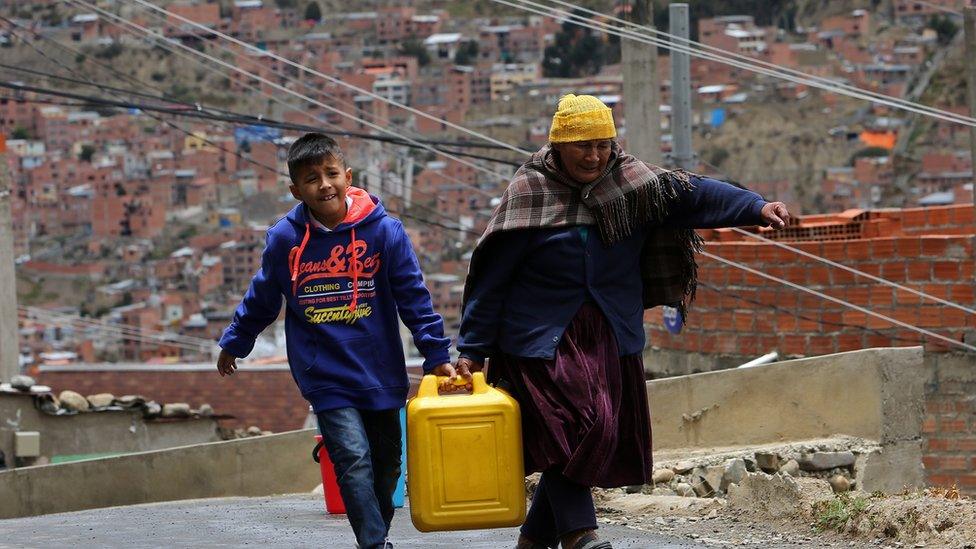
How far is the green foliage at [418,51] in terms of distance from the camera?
153 m

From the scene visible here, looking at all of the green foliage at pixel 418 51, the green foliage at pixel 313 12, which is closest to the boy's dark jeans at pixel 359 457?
the green foliage at pixel 418 51

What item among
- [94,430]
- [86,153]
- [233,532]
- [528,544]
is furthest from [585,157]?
[86,153]

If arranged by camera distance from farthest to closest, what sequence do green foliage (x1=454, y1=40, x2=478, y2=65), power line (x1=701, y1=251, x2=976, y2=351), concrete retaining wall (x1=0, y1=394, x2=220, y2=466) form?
green foliage (x1=454, y1=40, x2=478, y2=65)
concrete retaining wall (x1=0, y1=394, x2=220, y2=466)
power line (x1=701, y1=251, x2=976, y2=351)

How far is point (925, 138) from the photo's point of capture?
128375mm

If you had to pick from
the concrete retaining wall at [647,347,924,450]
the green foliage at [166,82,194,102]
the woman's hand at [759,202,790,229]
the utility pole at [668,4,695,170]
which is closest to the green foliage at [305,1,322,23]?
the green foliage at [166,82,194,102]

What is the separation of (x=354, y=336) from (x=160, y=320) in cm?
10751

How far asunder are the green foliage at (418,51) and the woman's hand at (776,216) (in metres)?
147

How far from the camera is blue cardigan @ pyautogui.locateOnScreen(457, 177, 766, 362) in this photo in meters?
5.86

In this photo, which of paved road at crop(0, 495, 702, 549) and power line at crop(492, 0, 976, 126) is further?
power line at crop(492, 0, 976, 126)

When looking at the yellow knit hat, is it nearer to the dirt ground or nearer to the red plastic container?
the dirt ground

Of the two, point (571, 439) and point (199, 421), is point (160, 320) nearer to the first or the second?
point (199, 421)

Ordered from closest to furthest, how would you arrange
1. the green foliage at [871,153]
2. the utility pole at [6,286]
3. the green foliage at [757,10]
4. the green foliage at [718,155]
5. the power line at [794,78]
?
1. the power line at [794,78]
2. the utility pole at [6,286]
3. the green foliage at [718,155]
4. the green foliage at [871,153]
5. the green foliage at [757,10]

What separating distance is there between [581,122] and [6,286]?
52.1 feet

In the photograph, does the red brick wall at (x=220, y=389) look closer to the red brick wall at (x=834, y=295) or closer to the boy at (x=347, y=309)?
the red brick wall at (x=834, y=295)
